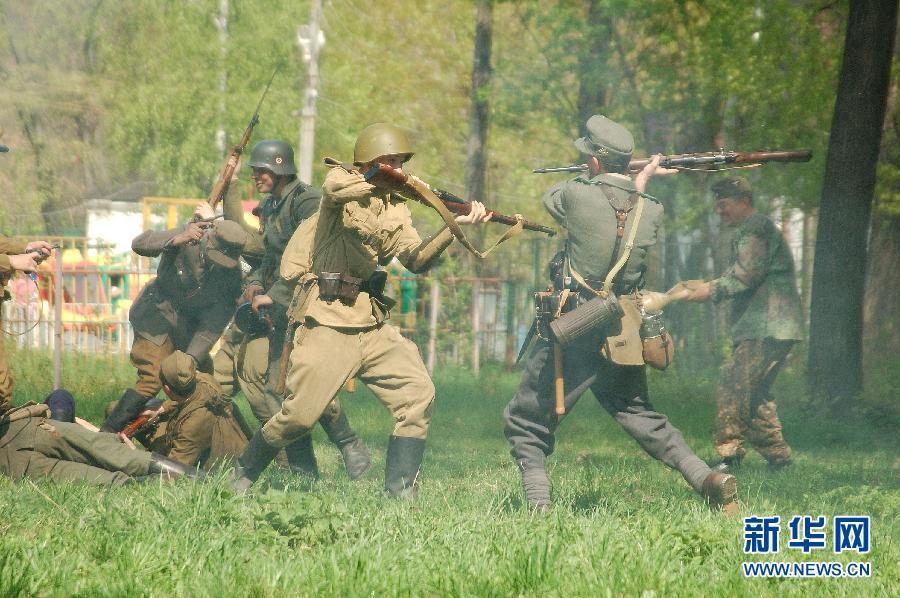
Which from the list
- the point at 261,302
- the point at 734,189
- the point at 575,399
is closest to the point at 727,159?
the point at 734,189

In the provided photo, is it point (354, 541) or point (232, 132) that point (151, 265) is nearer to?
point (354, 541)

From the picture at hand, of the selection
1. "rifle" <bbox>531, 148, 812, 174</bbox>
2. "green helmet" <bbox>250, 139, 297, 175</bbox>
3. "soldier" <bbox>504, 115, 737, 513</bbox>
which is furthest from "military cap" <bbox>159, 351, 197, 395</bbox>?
"rifle" <bbox>531, 148, 812, 174</bbox>

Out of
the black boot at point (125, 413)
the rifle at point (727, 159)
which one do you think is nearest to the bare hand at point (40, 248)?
the black boot at point (125, 413)

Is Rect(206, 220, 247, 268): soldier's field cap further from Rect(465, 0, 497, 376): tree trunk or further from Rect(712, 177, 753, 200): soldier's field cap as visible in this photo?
Rect(465, 0, 497, 376): tree trunk

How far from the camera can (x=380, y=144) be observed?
6.68 metres

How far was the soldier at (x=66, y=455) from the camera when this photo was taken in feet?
23.2

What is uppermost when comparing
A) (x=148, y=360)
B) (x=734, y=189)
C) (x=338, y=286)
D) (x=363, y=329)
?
(x=734, y=189)

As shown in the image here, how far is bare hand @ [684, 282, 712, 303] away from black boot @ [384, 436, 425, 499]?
3.07m

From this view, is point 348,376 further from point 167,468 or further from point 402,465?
point 167,468

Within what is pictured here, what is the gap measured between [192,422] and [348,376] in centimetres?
152

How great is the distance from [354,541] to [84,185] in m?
41.4

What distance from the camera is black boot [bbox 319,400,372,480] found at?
816cm

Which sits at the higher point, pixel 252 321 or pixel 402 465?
pixel 252 321

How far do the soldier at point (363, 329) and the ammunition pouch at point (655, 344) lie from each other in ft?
3.50
